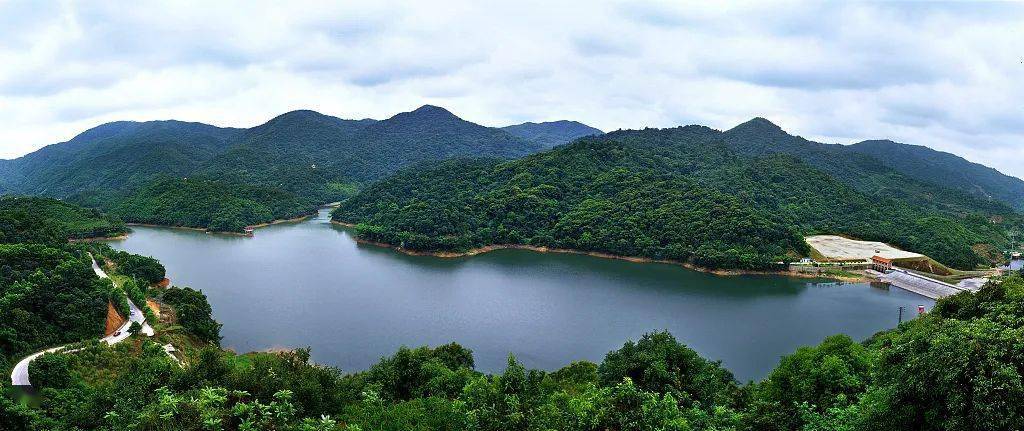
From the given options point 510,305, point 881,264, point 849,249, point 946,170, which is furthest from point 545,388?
point 946,170

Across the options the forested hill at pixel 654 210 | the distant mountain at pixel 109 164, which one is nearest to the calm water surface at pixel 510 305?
the forested hill at pixel 654 210

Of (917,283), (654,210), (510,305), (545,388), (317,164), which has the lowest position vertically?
(510,305)

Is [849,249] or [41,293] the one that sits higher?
[849,249]

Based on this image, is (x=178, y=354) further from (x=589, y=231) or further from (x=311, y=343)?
(x=589, y=231)

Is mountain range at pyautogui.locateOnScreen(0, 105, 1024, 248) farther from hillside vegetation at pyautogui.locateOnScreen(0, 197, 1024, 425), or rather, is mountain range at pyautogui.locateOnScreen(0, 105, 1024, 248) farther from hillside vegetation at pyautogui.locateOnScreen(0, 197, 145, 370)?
hillside vegetation at pyautogui.locateOnScreen(0, 197, 1024, 425)

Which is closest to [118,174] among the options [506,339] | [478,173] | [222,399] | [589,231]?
[478,173]

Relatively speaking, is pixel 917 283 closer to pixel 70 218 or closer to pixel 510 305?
pixel 510 305

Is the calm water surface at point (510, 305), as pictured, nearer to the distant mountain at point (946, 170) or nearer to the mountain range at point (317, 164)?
the mountain range at point (317, 164)
